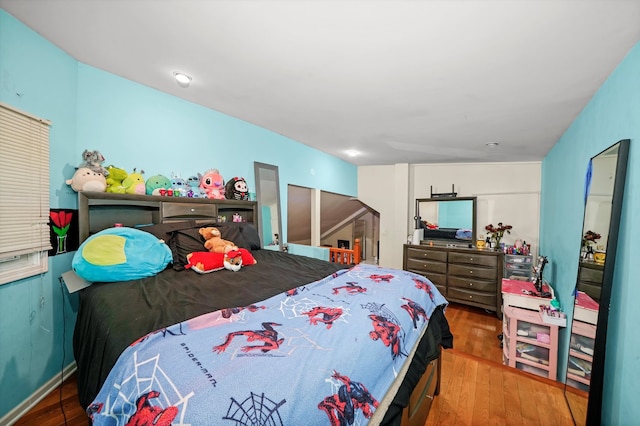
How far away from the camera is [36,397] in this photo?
57.9 inches

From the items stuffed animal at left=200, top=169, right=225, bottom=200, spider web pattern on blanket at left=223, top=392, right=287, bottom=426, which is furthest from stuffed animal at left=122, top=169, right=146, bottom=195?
spider web pattern on blanket at left=223, top=392, right=287, bottom=426

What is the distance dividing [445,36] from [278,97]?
4.31 ft

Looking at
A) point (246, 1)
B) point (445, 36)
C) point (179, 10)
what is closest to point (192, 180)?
point (179, 10)

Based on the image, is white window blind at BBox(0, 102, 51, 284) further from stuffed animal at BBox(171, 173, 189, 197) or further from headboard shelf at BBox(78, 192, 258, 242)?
stuffed animal at BBox(171, 173, 189, 197)

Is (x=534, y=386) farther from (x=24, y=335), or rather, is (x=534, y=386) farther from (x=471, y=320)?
(x=24, y=335)

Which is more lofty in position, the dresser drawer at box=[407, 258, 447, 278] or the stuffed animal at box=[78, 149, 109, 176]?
the stuffed animal at box=[78, 149, 109, 176]

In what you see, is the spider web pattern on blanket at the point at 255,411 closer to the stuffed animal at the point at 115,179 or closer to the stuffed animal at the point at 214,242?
the stuffed animal at the point at 214,242

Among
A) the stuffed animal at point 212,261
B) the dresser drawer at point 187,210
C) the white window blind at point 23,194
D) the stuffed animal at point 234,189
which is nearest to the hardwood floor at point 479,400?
the white window blind at point 23,194

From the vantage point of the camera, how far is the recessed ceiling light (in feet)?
5.87

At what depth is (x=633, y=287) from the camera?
115 centimetres

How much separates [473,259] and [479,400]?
88.0 inches

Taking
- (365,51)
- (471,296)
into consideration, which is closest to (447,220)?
(471,296)

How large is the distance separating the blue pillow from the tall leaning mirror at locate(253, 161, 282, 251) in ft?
4.35

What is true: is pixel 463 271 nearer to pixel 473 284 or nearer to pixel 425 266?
pixel 473 284
